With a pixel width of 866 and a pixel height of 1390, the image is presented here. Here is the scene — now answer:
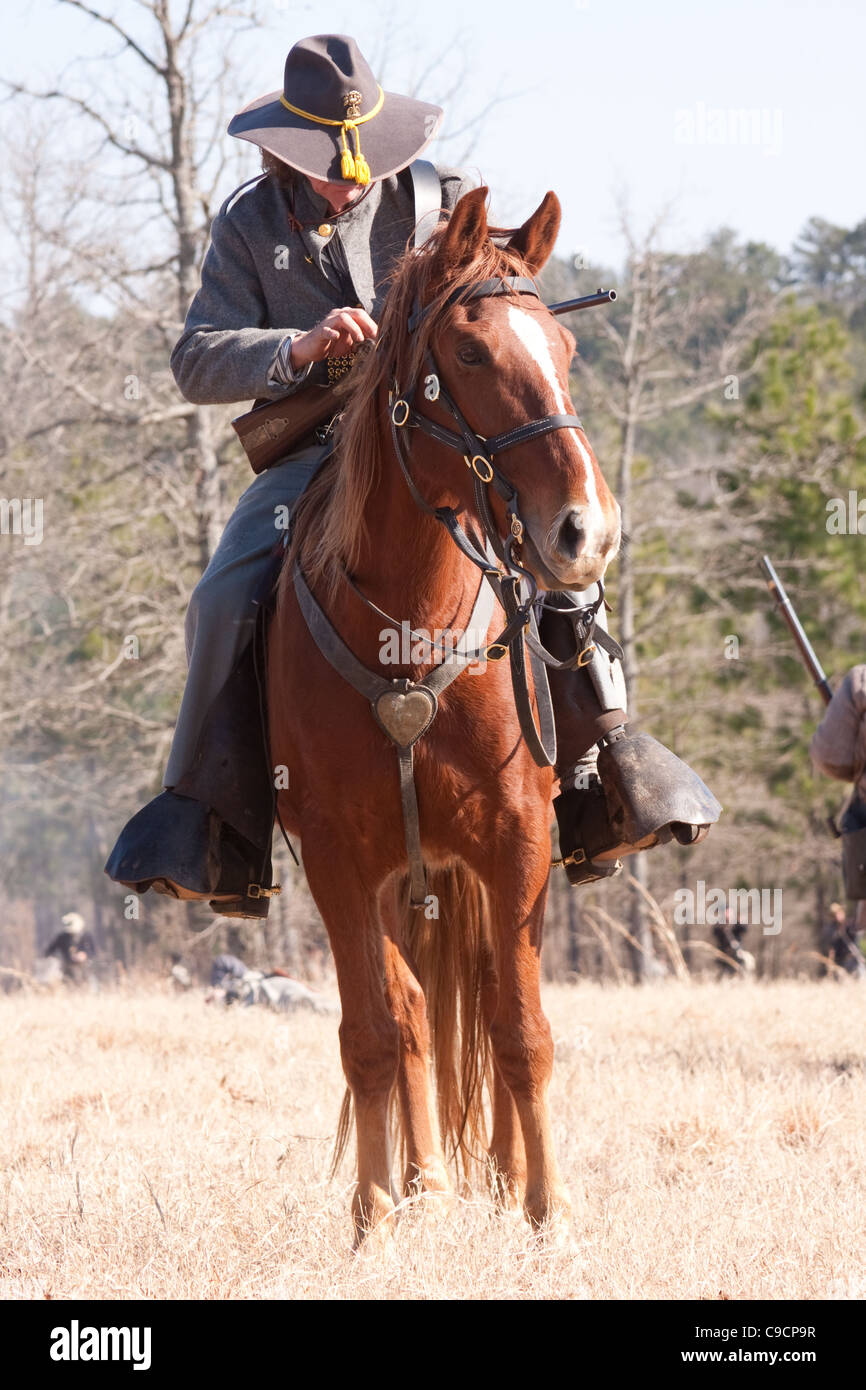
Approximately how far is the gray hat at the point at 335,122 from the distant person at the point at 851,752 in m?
3.88

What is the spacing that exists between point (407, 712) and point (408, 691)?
0.19 feet

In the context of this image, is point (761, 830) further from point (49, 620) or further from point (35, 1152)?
point (35, 1152)

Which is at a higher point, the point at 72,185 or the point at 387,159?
the point at 72,185

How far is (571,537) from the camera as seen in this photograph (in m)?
3.44

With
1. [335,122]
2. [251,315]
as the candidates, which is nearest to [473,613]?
[251,315]

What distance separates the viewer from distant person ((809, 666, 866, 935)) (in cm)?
766

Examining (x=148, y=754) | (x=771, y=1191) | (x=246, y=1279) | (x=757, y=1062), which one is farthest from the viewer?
(x=148, y=754)

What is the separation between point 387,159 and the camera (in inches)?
195

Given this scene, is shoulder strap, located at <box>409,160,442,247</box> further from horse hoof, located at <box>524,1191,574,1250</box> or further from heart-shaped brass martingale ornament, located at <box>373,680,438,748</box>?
horse hoof, located at <box>524,1191,574,1250</box>

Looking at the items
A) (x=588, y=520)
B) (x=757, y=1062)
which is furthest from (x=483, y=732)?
(x=757, y=1062)

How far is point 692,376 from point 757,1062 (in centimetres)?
1985

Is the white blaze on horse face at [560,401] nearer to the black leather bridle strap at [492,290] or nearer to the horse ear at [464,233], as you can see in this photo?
the black leather bridle strap at [492,290]

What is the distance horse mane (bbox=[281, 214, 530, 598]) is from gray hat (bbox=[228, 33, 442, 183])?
30.6 inches

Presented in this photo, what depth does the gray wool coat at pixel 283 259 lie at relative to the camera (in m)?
5.03
